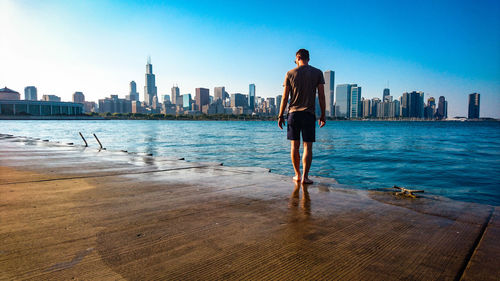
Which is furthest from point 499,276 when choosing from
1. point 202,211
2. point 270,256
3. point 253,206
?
point 202,211

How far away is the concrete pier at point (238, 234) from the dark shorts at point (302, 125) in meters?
1.10

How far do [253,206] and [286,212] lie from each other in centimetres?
39

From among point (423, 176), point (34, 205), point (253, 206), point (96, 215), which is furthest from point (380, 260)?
point (423, 176)

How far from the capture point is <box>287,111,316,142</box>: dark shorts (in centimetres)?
473

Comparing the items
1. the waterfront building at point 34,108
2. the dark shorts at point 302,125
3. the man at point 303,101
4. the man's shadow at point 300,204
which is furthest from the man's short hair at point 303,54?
the waterfront building at point 34,108

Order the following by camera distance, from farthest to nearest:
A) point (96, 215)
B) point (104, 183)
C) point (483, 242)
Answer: point (104, 183), point (96, 215), point (483, 242)

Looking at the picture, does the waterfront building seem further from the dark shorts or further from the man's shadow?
the man's shadow

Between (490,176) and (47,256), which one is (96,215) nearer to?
(47,256)

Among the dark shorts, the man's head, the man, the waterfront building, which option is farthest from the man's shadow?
the waterfront building

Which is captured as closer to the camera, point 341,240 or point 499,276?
point 499,276

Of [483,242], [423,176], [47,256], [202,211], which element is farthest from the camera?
[423,176]

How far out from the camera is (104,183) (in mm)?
4195

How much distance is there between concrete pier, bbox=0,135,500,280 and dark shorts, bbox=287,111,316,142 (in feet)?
3.62

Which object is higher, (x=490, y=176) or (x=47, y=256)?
(x=47, y=256)
